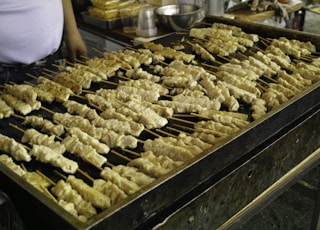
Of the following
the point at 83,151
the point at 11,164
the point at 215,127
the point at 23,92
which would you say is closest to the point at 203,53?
the point at 215,127

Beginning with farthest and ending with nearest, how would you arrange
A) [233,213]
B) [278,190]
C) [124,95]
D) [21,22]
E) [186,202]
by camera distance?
1. [21,22]
2. [124,95]
3. [278,190]
4. [233,213]
5. [186,202]

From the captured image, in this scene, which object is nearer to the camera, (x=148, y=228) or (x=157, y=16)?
(x=148, y=228)

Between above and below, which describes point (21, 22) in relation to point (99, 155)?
above

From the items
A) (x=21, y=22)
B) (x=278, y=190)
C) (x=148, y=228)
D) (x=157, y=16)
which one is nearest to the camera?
(x=148, y=228)

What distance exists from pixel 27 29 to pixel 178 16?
2.01 meters

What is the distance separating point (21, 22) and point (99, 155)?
181 centimetres

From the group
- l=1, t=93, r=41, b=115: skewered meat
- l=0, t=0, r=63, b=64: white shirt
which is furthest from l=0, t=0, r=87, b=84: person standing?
l=1, t=93, r=41, b=115: skewered meat

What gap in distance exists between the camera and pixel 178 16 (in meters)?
5.02

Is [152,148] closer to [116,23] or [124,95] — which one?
[124,95]

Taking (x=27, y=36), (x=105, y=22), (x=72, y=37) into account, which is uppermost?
(x=27, y=36)

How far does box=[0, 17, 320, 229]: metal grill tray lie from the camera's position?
5.64 feet

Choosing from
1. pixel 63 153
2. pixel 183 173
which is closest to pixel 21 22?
pixel 63 153

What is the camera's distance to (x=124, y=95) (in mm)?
3137

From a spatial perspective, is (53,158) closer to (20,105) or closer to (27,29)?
(20,105)
